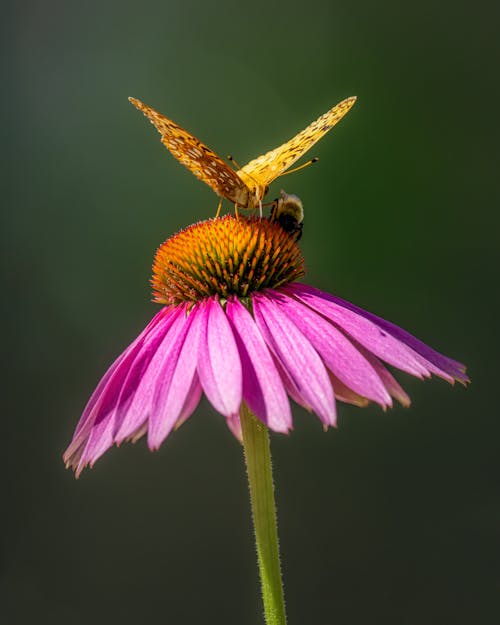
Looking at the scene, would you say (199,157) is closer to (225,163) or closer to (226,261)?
(225,163)

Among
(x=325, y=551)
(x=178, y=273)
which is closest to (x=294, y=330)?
(x=178, y=273)

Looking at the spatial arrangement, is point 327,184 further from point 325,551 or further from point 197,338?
point 197,338

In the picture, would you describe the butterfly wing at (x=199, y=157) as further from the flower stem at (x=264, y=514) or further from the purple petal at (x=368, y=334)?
the flower stem at (x=264, y=514)

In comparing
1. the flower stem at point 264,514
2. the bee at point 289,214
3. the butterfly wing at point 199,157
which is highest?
the butterfly wing at point 199,157

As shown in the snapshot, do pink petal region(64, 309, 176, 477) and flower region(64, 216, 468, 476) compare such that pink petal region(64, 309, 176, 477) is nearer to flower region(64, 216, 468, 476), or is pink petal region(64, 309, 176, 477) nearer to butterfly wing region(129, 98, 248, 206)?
flower region(64, 216, 468, 476)

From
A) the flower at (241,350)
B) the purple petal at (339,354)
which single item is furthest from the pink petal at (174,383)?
the purple petal at (339,354)

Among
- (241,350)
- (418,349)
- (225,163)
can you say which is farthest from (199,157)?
(418,349)
